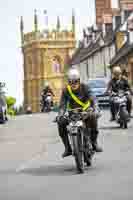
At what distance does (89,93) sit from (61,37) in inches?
6621

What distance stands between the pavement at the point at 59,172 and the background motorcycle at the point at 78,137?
25 centimetres

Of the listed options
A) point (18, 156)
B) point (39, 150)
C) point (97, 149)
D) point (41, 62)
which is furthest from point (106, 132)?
point (41, 62)

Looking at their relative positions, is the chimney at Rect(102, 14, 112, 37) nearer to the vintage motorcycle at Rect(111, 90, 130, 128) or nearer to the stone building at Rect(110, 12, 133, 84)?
the stone building at Rect(110, 12, 133, 84)

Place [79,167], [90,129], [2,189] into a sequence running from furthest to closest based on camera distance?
[90,129] < [79,167] < [2,189]

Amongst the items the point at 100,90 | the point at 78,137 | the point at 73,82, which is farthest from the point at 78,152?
the point at 100,90

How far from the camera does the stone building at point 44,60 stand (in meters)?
179

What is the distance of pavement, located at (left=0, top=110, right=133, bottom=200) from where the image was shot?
39.1 feet

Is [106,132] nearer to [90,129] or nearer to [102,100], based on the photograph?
[90,129]

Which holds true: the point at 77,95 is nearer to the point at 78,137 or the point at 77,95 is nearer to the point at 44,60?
the point at 78,137

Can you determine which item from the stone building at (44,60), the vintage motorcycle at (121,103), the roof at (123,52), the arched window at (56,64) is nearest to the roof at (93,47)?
the roof at (123,52)

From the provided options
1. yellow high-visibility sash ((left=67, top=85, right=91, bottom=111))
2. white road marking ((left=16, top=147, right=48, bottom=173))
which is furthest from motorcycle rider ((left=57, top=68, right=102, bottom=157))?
white road marking ((left=16, top=147, right=48, bottom=173))

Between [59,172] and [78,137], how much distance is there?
771mm

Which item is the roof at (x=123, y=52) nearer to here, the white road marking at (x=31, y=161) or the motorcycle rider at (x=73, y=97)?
the white road marking at (x=31, y=161)

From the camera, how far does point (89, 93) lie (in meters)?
15.3
